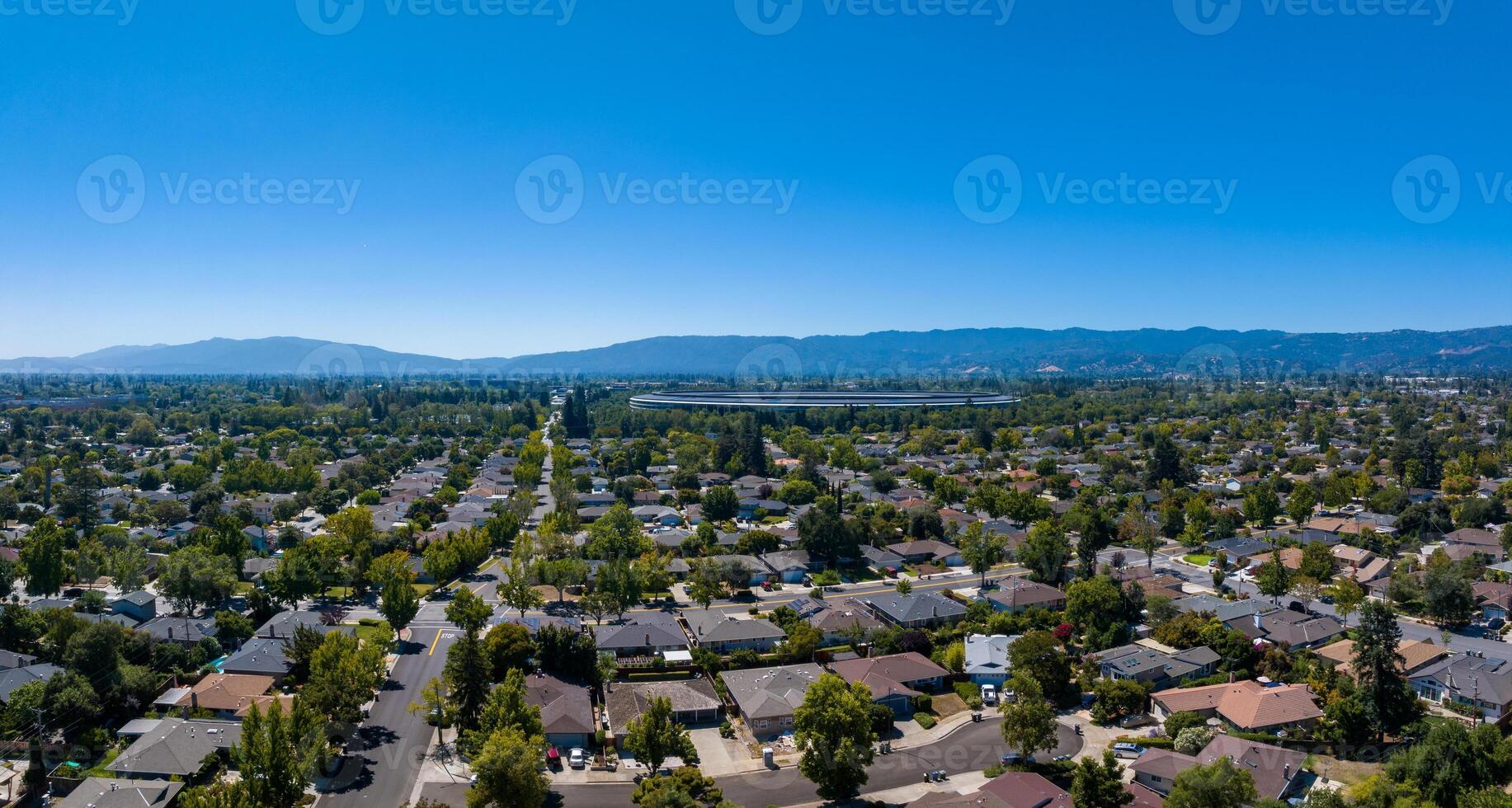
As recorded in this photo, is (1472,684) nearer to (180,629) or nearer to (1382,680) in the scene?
(1382,680)

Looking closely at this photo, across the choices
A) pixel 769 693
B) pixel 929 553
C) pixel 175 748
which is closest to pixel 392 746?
pixel 175 748

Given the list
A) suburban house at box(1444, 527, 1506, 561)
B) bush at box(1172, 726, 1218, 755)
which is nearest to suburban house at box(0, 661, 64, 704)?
bush at box(1172, 726, 1218, 755)

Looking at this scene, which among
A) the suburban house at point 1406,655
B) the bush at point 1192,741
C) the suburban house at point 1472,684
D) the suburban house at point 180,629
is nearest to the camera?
the bush at point 1192,741

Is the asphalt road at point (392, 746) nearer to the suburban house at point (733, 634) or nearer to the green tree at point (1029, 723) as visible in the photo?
the suburban house at point (733, 634)

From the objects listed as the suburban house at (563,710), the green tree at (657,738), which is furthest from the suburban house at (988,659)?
the suburban house at (563,710)

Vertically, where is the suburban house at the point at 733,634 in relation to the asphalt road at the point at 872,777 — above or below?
above

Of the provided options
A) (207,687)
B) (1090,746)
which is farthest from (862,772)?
(207,687)
